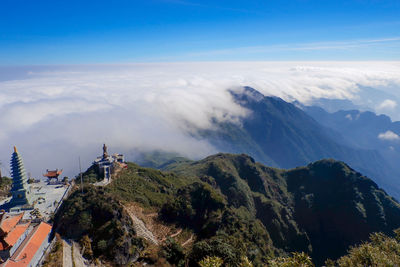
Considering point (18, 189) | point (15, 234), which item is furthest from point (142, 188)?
point (15, 234)

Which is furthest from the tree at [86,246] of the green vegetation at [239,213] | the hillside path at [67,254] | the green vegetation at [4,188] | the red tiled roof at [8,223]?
the green vegetation at [4,188]

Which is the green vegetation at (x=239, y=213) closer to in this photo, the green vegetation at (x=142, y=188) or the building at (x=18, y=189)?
the green vegetation at (x=142, y=188)

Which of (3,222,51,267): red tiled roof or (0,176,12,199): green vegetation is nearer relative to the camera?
(3,222,51,267): red tiled roof

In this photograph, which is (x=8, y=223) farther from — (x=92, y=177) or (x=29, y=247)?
(x=92, y=177)

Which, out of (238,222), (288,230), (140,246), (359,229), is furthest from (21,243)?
(359,229)

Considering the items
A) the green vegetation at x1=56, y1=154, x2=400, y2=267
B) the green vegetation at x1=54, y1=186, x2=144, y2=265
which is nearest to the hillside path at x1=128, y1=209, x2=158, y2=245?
the green vegetation at x1=54, y1=186, x2=144, y2=265

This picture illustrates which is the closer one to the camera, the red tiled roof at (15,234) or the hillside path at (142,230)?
the red tiled roof at (15,234)

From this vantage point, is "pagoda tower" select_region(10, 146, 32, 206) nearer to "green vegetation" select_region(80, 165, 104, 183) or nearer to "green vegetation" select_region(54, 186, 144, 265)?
"green vegetation" select_region(54, 186, 144, 265)
